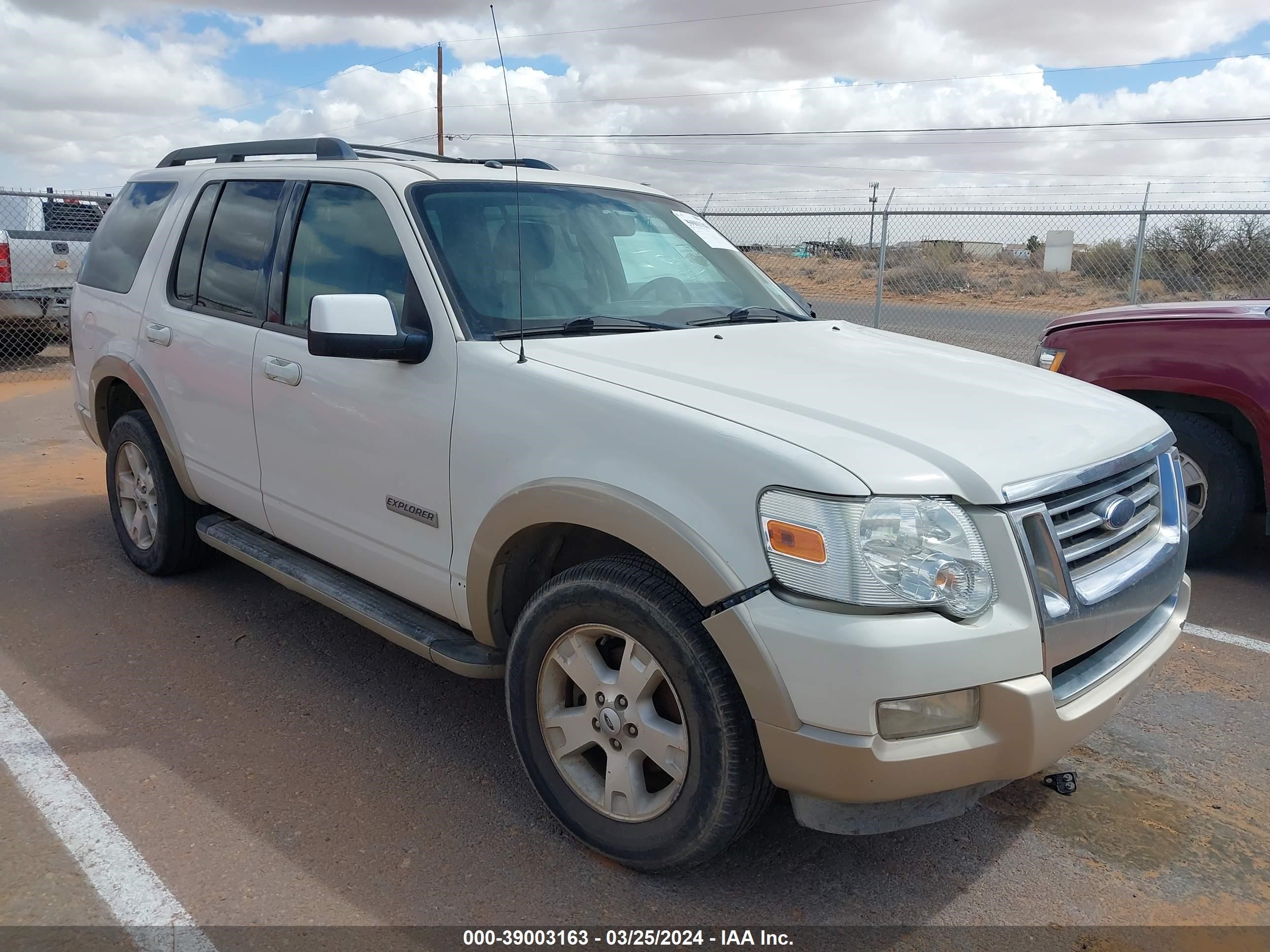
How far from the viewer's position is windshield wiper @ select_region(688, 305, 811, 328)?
3703 mm

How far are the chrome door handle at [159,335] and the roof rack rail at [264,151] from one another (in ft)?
2.74

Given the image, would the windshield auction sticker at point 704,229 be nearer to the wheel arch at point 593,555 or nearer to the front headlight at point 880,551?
the wheel arch at point 593,555

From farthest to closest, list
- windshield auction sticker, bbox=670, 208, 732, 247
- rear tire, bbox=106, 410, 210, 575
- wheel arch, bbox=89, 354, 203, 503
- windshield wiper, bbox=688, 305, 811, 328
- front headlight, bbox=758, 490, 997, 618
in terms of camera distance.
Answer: rear tire, bbox=106, 410, 210, 575 < wheel arch, bbox=89, 354, 203, 503 < windshield auction sticker, bbox=670, 208, 732, 247 < windshield wiper, bbox=688, 305, 811, 328 < front headlight, bbox=758, 490, 997, 618

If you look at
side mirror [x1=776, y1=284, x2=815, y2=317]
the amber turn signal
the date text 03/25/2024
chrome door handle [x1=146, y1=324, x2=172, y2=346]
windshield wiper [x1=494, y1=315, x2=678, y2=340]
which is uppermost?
side mirror [x1=776, y1=284, x2=815, y2=317]

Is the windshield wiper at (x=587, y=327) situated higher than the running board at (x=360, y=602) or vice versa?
the windshield wiper at (x=587, y=327)

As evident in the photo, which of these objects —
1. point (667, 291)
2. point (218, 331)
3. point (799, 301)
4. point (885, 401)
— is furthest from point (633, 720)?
point (218, 331)

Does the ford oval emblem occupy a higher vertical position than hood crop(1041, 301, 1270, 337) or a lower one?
lower

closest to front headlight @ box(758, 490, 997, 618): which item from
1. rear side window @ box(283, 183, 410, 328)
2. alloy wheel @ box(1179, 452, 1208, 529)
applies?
rear side window @ box(283, 183, 410, 328)

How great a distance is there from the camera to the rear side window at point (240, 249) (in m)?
4.11

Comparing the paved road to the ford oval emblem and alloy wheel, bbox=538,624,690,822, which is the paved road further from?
the ford oval emblem

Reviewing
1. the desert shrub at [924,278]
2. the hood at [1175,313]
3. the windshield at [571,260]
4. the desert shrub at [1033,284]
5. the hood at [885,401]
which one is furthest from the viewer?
the desert shrub at [1033,284]

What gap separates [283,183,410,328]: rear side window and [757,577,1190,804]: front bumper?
1926 millimetres

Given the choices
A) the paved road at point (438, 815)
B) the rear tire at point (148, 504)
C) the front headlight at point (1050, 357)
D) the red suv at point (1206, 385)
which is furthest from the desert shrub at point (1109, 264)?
the rear tire at point (148, 504)

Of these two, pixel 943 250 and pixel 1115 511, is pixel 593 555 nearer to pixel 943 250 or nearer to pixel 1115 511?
pixel 1115 511
